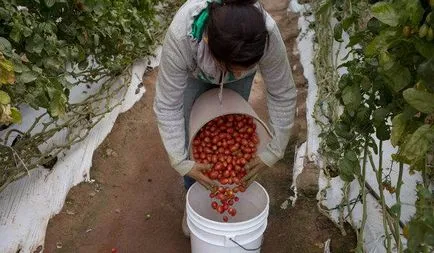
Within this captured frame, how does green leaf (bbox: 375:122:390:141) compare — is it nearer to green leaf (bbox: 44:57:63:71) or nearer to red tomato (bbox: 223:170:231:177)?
red tomato (bbox: 223:170:231:177)

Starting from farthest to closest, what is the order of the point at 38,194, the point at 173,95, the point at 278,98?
the point at 38,194 < the point at 278,98 < the point at 173,95

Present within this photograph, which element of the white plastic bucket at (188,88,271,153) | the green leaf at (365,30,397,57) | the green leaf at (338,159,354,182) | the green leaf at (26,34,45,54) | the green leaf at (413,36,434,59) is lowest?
the green leaf at (338,159,354,182)

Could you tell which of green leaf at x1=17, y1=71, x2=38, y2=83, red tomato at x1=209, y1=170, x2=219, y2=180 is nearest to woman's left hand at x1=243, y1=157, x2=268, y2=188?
red tomato at x1=209, y1=170, x2=219, y2=180

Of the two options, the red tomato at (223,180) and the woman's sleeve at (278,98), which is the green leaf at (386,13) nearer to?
the woman's sleeve at (278,98)

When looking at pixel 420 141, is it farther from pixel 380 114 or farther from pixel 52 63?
pixel 52 63

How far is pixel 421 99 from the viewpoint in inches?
50.1

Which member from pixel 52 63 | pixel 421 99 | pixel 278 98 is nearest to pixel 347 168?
pixel 278 98

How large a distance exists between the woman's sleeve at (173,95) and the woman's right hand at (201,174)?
0.02m

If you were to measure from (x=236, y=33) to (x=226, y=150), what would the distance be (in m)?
0.67

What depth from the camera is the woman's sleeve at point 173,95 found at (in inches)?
78.6

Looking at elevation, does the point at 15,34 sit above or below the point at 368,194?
above

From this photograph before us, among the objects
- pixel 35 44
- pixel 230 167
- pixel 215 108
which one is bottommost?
pixel 230 167

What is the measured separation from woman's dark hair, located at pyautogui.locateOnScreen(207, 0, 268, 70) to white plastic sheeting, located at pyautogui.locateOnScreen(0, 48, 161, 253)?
146 centimetres

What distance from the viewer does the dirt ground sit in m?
2.79
